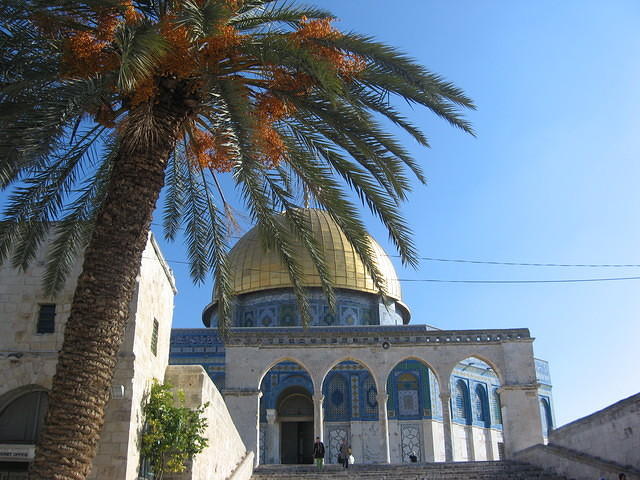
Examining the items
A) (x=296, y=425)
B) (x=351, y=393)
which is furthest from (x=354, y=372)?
(x=296, y=425)

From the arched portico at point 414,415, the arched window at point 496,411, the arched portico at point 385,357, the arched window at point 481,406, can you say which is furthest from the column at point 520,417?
the arched window at point 496,411

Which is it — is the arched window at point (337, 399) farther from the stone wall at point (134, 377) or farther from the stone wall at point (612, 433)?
the stone wall at point (134, 377)

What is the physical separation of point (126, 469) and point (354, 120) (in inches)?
194

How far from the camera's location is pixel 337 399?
75.8 ft

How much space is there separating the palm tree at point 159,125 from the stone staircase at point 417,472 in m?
6.98

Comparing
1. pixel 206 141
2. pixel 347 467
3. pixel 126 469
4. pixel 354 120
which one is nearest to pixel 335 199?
→ pixel 354 120

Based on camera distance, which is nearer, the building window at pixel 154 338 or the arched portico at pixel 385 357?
the building window at pixel 154 338

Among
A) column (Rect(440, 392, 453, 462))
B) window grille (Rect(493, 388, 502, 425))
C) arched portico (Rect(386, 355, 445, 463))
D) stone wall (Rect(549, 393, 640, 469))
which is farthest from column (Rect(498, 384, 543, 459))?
window grille (Rect(493, 388, 502, 425))

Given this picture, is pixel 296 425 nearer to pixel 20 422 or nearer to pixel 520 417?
pixel 520 417

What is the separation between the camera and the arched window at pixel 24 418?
939 centimetres

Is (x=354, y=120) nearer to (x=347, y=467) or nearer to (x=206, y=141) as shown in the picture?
(x=206, y=141)

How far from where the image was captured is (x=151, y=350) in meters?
10.1

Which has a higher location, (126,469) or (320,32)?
(320,32)

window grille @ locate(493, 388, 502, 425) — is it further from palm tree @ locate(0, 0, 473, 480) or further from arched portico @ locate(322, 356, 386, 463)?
palm tree @ locate(0, 0, 473, 480)
